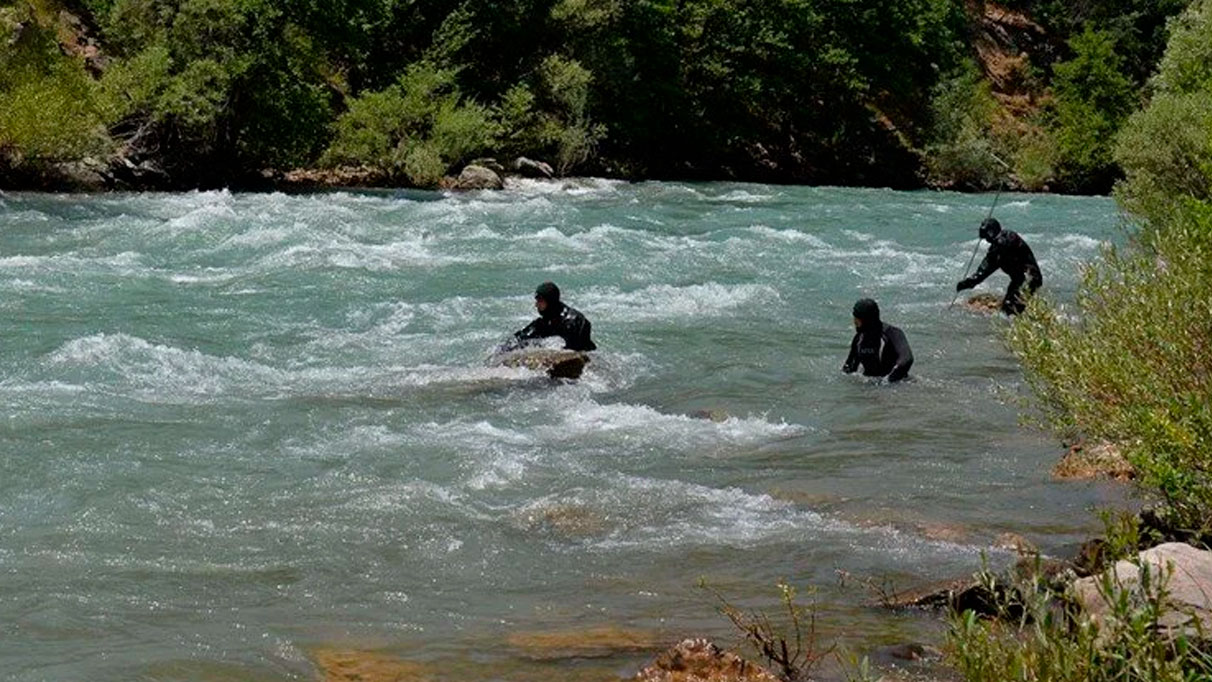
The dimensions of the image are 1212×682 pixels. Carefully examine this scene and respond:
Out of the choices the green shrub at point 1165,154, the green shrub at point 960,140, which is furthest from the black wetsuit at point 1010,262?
the green shrub at point 960,140

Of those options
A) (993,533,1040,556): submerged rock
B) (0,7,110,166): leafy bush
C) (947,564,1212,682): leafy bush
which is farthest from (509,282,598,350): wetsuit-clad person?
(0,7,110,166): leafy bush

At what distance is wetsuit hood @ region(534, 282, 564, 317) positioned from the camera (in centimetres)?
1491

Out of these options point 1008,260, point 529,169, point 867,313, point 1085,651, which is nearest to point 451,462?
point 867,313

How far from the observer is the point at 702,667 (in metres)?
6.45

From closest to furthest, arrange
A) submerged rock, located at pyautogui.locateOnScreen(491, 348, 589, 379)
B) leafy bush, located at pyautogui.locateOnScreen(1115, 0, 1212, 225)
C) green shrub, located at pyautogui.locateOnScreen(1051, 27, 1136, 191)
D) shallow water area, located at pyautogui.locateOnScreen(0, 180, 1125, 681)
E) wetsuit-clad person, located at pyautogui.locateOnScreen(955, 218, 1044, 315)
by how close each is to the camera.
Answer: shallow water area, located at pyautogui.locateOnScreen(0, 180, 1125, 681)
submerged rock, located at pyautogui.locateOnScreen(491, 348, 589, 379)
wetsuit-clad person, located at pyautogui.locateOnScreen(955, 218, 1044, 315)
leafy bush, located at pyautogui.locateOnScreen(1115, 0, 1212, 225)
green shrub, located at pyautogui.locateOnScreen(1051, 27, 1136, 191)

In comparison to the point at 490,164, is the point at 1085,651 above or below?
below

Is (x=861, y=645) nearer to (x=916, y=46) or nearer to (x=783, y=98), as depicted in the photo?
(x=783, y=98)

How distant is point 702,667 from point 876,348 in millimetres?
9067

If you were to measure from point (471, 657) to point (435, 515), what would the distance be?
2710 millimetres

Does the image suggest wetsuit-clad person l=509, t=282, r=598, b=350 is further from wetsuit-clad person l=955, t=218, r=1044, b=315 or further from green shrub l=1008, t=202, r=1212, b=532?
green shrub l=1008, t=202, r=1212, b=532

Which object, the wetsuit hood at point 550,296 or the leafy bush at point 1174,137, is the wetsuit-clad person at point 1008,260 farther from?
the wetsuit hood at point 550,296

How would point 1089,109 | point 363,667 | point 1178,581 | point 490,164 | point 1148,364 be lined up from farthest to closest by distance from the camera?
point 1089,109
point 490,164
point 1148,364
point 363,667
point 1178,581

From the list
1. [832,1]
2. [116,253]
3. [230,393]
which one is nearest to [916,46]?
[832,1]

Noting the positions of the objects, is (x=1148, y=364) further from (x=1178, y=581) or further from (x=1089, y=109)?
(x=1089, y=109)
